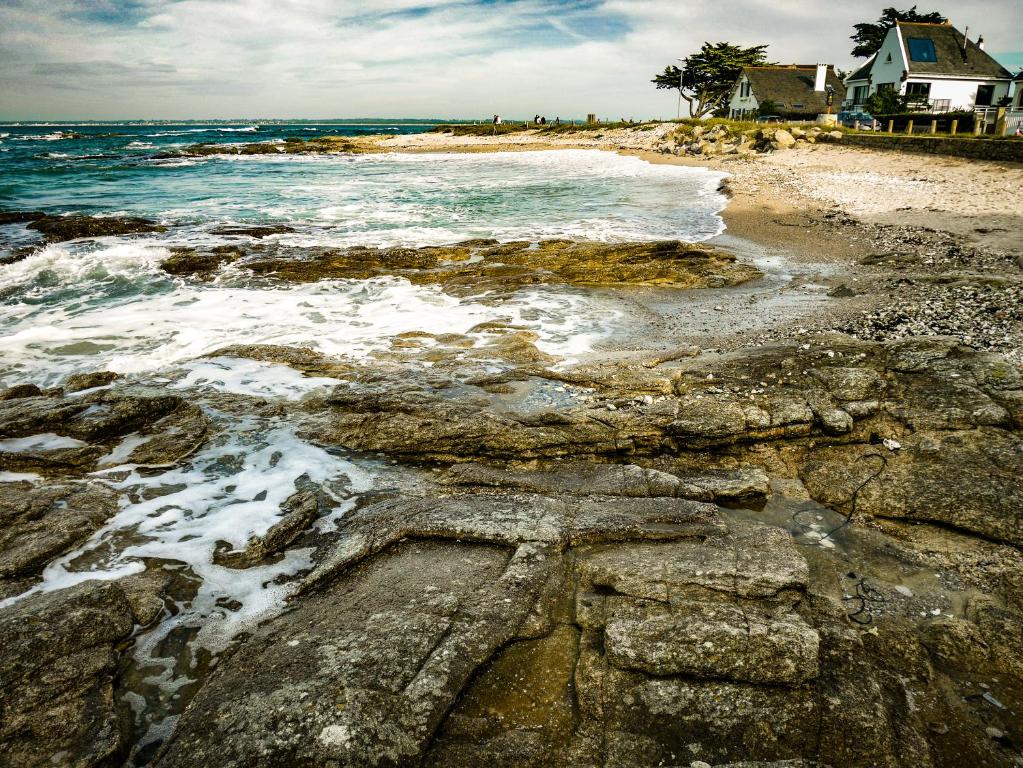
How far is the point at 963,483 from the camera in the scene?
508 centimetres

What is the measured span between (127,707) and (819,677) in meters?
4.28

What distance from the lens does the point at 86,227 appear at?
20.3 m

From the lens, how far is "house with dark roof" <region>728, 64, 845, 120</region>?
55.2m

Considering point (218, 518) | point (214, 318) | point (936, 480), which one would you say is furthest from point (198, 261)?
point (936, 480)

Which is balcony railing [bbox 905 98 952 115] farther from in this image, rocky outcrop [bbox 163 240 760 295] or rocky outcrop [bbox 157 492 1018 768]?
rocky outcrop [bbox 157 492 1018 768]

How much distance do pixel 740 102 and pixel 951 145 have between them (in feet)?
137

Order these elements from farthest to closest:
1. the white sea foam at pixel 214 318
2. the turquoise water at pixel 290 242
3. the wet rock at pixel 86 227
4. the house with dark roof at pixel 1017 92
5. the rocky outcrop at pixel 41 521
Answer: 1. the house with dark roof at pixel 1017 92
2. the wet rock at pixel 86 227
3. the turquoise water at pixel 290 242
4. the white sea foam at pixel 214 318
5. the rocky outcrop at pixel 41 521

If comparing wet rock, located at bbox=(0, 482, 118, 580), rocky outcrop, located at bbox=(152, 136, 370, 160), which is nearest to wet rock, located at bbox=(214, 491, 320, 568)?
wet rock, located at bbox=(0, 482, 118, 580)

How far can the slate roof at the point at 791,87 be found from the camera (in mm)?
55375

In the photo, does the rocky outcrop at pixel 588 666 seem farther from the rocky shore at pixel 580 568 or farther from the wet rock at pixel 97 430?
the wet rock at pixel 97 430

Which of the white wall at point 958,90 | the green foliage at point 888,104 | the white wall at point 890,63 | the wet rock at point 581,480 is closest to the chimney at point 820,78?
the white wall at point 890,63

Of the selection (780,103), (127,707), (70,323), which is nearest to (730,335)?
(127,707)

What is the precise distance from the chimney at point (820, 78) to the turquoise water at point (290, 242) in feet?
91.8

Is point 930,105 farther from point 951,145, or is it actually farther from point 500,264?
point 500,264
